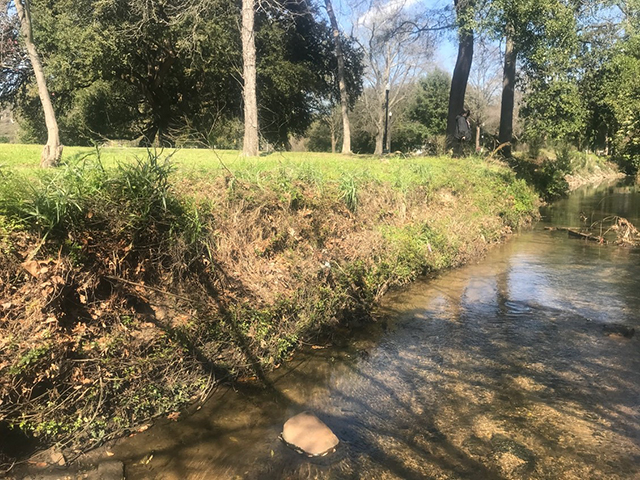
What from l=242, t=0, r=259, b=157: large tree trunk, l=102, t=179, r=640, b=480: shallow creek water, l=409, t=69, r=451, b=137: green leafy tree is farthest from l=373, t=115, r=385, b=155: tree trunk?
l=102, t=179, r=640, b=480: shallow creek water

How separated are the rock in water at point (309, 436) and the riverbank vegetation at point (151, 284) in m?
1.05

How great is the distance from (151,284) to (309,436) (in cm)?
215

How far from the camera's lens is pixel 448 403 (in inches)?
181

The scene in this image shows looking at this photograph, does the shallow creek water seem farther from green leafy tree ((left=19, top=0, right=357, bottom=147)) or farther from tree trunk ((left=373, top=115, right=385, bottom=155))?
tree trunk ((left=373, top=115, right=385, bottom=155))

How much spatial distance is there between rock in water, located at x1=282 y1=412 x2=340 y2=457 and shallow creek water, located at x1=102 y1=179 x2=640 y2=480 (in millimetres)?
80

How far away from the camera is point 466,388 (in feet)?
15.9

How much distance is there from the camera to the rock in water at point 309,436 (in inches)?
153

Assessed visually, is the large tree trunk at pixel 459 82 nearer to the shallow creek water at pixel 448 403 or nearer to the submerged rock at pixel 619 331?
the shallow creek water at pixel 448 403

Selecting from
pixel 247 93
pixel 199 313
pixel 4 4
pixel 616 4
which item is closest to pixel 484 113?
pixel 616 4

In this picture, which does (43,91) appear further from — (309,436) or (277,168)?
(309,436)

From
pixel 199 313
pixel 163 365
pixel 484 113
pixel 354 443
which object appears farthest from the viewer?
pixel 484 113

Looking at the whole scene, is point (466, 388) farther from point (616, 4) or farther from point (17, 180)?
point (616, 4)

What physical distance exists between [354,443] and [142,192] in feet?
10.1

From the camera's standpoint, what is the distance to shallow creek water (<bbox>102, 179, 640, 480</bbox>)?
3725 millimetres
